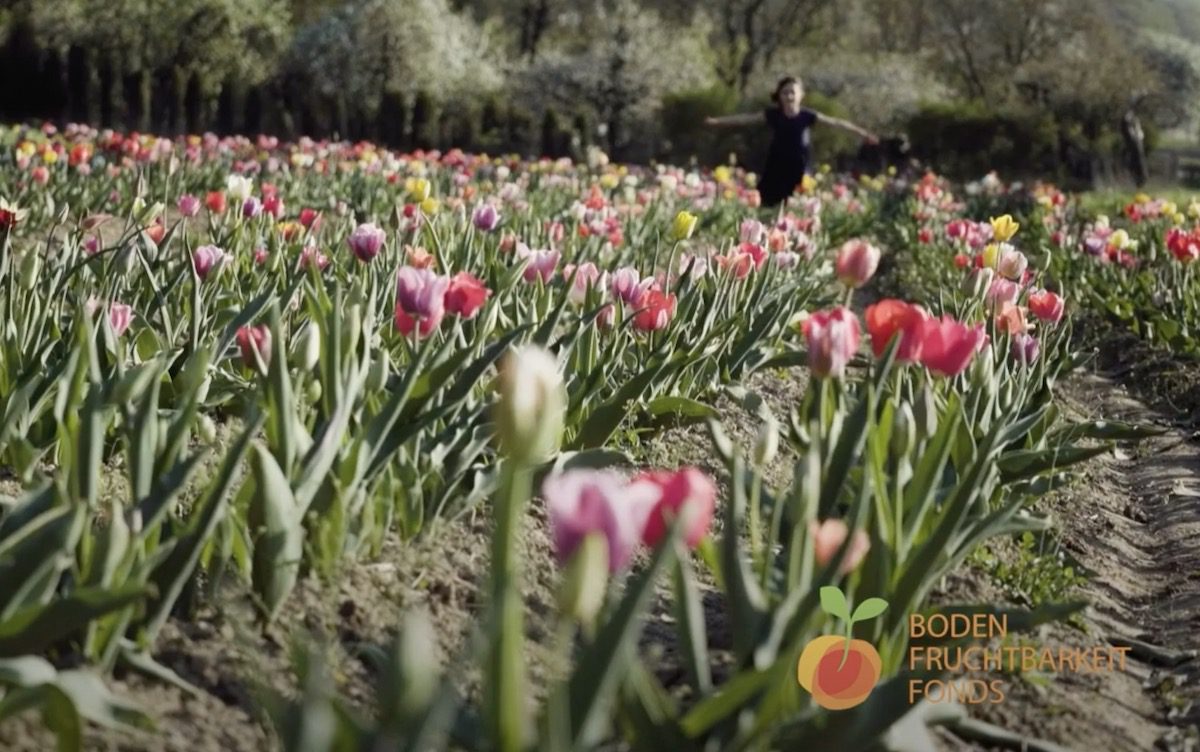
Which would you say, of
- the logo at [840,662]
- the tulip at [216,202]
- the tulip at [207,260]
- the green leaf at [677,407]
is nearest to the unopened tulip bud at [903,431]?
the logo at [840,662]

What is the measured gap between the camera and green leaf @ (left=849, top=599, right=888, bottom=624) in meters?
1.87

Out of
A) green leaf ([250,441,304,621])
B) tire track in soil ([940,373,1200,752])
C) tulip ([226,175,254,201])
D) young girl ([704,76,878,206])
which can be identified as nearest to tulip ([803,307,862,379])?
tire track in soil ([940,373,1200,752])

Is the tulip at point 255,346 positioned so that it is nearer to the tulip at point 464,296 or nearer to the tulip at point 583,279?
the tulip at point 464,296

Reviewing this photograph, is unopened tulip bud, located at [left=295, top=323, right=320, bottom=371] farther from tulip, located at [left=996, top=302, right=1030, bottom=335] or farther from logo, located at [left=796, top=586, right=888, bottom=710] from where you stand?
tulip, located at [left=996, top=302, right=1030, bottom=335]

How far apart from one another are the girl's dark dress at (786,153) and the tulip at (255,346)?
26.0 feet

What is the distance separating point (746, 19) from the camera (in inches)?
1559

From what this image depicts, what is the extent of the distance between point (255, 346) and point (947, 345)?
118 centimetres

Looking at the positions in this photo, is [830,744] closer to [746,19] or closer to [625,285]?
[625,285]

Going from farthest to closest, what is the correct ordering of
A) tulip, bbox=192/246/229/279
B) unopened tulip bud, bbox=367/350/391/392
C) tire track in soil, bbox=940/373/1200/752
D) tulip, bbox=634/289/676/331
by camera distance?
tulip, bbox=192/246/229/279
tulip, bbox=634/289/676/331
unopened tulip bud, bbox=367/350/391/392
tire track in soil, bbox=940/373/1200/752

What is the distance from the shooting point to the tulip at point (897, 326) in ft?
6.96

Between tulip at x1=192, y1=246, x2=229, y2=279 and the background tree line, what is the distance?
749 inches

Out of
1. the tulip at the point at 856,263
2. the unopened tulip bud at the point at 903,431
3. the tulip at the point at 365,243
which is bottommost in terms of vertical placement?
the unopened tulip bud at the point at 903,431

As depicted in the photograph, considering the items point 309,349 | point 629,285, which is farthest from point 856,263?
point 629,285

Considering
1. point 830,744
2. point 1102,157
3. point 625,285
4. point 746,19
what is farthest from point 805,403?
point 746,19
